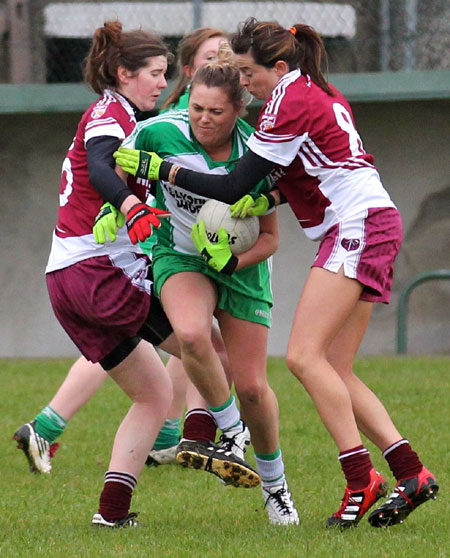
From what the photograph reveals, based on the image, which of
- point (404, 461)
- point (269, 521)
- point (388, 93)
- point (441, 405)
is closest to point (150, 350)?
point (269, 521)

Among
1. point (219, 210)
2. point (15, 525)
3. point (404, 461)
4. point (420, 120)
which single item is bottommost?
point (420, 120)

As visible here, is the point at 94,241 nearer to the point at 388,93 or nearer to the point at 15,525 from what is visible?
the point at 15,525

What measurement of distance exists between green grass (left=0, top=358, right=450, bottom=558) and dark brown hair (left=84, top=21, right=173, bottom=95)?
1.98 metres

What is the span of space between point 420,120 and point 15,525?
31.7 ft

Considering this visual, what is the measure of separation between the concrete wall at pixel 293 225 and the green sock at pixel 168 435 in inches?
285

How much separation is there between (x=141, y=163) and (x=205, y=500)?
1.76m

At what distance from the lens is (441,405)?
8.23 metres

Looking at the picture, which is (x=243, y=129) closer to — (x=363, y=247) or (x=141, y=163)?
(x=141, y=163)

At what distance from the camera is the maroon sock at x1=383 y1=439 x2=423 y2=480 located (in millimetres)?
4660

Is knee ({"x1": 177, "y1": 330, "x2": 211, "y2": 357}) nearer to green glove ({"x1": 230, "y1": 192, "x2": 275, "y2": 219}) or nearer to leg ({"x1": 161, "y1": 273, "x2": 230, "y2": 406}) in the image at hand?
leg ({"x1": 161, "y1": 273, "x2": 230, "y2": 406})

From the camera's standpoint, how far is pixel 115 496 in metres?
4.79

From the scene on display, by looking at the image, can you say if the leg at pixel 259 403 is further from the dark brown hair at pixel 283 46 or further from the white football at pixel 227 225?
the dark brown hair at pixel 283 46

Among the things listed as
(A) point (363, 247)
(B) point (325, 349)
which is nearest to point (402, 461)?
(B) point (325, 349)

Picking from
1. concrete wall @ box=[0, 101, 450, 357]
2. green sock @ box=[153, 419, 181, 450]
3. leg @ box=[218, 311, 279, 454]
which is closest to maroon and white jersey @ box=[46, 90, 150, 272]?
leg @ box=[218, 311, 279, 454]
